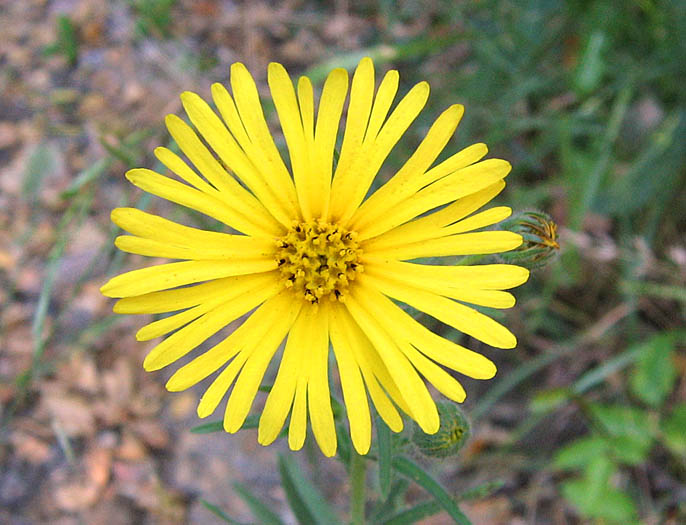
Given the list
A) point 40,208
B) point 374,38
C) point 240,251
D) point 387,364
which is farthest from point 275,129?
point 387,364

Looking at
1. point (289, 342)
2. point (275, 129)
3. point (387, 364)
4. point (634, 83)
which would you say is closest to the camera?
point (387, 364)

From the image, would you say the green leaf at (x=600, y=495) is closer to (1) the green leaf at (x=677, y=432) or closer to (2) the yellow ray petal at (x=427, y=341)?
(1) the green leaf at (x=677, y=432)

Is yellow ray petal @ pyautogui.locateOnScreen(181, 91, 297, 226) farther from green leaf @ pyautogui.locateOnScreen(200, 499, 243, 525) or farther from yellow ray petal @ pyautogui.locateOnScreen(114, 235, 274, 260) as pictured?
green leaf @ pyautogui.locateOnScreen(200, 499, 243, 525)

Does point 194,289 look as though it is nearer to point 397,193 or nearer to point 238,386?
point 238,386

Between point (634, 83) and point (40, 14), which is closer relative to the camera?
point (634, 83)

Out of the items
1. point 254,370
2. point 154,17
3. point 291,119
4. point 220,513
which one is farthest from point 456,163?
point 154,17

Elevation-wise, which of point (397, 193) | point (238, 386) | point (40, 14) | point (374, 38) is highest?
point (40, 14)

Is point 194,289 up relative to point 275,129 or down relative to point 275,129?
down

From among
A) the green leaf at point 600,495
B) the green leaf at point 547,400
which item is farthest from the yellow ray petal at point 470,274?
the green leaf at point 600,495
